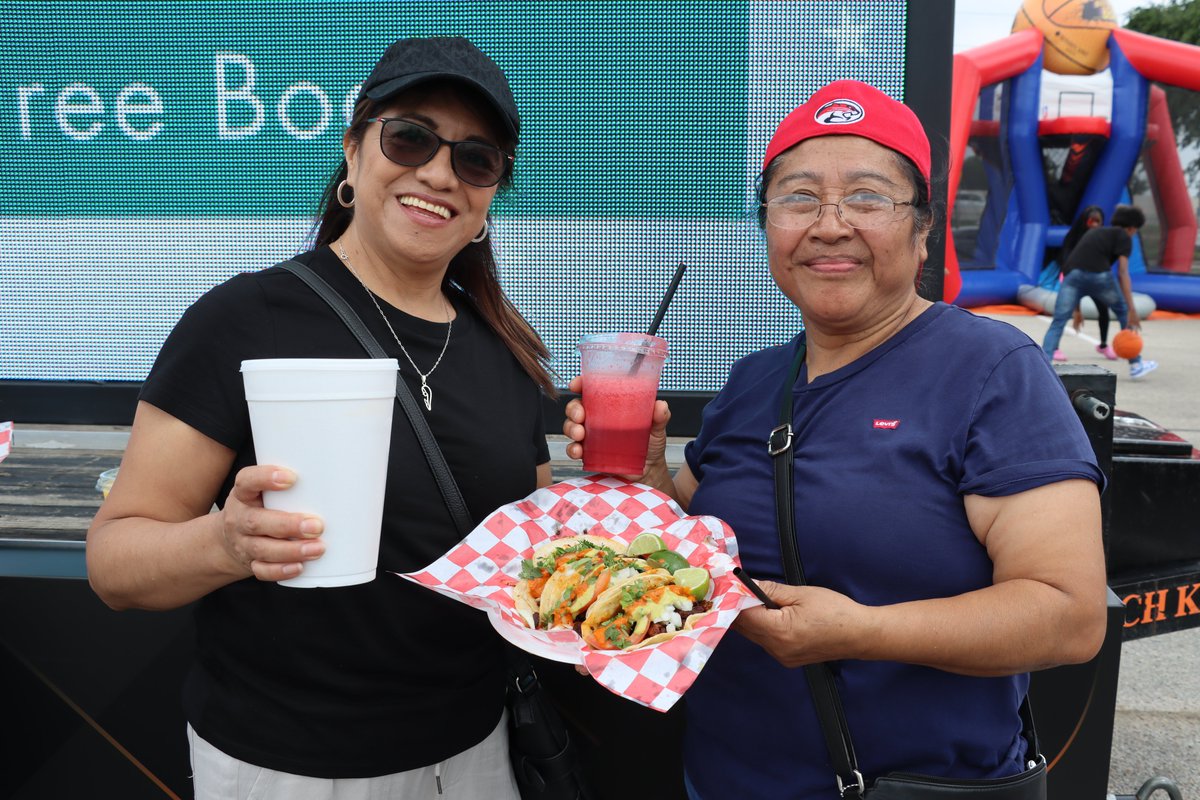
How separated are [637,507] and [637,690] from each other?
2.15 feet

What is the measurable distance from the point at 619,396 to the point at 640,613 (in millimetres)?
539

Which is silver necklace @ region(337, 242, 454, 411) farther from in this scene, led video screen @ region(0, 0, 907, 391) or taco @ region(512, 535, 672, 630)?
led video screen @ region(0, 0, 907, 391)

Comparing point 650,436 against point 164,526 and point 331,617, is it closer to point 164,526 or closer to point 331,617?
point 331,617

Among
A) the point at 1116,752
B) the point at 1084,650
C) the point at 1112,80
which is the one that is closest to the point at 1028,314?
the point at 1112,80

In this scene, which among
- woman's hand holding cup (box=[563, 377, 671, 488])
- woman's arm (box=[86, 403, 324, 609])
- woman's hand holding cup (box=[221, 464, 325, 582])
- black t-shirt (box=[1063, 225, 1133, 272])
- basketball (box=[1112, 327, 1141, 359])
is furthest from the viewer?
black t-shirt (box=[1063, 225, 1133, 272])

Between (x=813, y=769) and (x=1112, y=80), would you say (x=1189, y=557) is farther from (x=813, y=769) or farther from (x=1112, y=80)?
(x=1112, y=80)

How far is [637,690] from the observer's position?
133cm

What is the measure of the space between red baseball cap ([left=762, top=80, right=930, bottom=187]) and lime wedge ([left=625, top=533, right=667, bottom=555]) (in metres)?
0.80

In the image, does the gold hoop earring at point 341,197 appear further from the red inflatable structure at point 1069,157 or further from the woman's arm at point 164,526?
the red inflatable structure at point 1069,157

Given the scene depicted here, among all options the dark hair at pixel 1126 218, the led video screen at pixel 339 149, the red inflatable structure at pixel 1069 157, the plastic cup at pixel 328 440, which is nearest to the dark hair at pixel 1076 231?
the red inflatable structure at pixel 1069 157

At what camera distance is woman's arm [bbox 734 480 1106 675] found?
1382 mm

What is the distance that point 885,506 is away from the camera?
4.92 feet

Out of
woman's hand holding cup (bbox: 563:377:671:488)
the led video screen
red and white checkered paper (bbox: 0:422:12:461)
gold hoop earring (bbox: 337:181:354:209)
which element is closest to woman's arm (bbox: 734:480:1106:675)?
woman's hand holding cup (bbox: 563:377:671:488)

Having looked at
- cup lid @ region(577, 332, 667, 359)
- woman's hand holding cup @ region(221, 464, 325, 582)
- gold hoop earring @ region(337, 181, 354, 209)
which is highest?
gold hoop earring @ region(337, 181, 354, 209)
